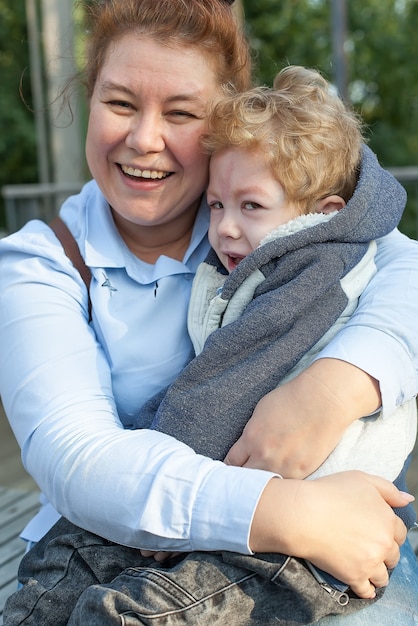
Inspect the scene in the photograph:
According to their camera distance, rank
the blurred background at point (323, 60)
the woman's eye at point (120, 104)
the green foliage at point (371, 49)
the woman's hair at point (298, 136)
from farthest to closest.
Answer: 1. the green foliage at point (371, 49)
2. the blurred background at point (323, 60)
3. the woman's eye at point (120, 104)
4. the woman's hair at point (298, 136)

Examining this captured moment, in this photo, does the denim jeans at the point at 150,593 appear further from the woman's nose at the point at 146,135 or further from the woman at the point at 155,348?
the woman's nose at the point at 146,135

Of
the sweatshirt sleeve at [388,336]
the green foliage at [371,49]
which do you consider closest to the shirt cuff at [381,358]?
the sweatshirt sleeve at [388,336]

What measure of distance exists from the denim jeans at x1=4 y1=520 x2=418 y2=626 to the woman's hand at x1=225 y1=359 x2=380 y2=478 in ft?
0.66

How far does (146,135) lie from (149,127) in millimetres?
23

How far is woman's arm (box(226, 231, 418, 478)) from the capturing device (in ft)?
5.28

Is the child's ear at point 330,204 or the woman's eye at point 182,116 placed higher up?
the woman's eye at point 182,116

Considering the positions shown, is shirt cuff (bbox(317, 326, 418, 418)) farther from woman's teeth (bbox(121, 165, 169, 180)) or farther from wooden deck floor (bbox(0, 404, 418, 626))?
wooden deck floor (bbox(0, 404, 418, 626))

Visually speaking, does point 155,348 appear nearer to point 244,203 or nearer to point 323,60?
point 244,203

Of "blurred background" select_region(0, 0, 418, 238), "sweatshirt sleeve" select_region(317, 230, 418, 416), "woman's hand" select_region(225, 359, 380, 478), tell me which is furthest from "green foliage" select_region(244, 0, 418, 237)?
"woman's hand" select_region(225, 359, 380, 478)

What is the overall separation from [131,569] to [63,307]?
58 cm

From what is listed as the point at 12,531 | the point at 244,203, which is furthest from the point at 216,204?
the point at 12,531

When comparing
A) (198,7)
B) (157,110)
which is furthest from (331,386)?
(198,7)

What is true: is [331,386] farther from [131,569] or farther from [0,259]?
[0,259]

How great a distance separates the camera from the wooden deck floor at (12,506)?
2.48 meters
